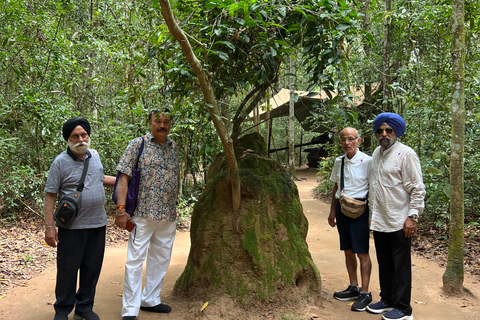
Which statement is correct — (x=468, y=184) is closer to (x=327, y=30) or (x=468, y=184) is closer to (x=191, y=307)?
(x=327, y=30)

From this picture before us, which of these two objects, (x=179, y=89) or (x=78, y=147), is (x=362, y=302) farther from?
(x=78, y=147)

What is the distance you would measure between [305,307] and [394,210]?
1284mm

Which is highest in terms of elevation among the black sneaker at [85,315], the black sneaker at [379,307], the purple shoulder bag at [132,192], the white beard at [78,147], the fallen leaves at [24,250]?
the white beard at [78,147]

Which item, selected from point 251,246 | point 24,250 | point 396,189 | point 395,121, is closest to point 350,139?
point 395,121

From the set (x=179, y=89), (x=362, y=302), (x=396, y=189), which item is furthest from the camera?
(x=179, y=89)

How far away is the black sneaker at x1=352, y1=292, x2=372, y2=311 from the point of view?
3693 mm

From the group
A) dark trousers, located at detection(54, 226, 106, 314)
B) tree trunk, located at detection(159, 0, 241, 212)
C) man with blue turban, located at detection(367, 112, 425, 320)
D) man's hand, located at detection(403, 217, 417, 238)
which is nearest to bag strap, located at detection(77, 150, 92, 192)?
dark trousers, located at detection(54, 226, 106, 314)

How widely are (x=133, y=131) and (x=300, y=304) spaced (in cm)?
654

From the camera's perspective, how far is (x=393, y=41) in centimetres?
941

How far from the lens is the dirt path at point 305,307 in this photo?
11.8ft

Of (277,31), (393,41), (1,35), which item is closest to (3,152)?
(1,35)

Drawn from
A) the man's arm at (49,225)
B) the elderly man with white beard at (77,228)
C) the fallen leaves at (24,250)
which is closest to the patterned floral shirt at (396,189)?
the elderly man with white beard at (77,228)

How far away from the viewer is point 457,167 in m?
4.25

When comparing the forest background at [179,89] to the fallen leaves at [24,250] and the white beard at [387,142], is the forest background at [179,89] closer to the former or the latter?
the fallen leaves at [24,250]
